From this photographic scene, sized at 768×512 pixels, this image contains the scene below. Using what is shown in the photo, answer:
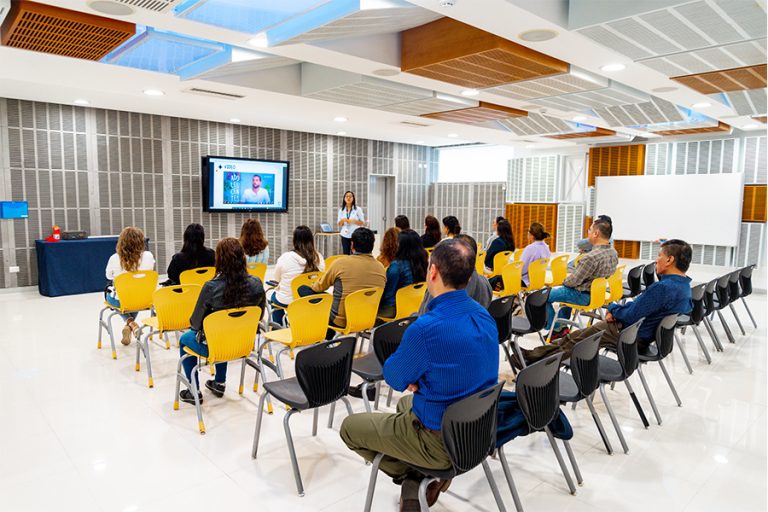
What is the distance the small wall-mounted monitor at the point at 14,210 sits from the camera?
26.8 ft

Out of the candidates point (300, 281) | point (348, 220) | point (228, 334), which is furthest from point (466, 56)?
point (348, 220)

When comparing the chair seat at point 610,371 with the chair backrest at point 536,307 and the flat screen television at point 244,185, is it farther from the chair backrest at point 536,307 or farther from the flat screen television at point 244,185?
the flat screen television at point 244,185

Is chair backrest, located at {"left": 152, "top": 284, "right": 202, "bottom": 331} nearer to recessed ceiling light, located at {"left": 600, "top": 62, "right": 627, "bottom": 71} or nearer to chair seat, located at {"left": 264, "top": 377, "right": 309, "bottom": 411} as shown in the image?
chair seat, located at {"left": 264, "top": 377, "right": 309, "bottom": 411}

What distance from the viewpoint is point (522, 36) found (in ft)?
14.0

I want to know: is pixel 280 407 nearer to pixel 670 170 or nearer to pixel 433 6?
pixel 433 6

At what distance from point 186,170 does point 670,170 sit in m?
10.2

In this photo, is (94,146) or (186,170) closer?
(94,146)

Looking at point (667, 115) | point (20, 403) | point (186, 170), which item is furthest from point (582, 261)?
point (186, 170)

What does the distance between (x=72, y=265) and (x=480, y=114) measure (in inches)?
281

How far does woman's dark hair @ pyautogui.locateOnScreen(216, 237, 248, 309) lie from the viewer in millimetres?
3732

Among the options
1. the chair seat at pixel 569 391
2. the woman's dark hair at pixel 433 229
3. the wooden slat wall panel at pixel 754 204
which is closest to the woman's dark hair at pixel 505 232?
the woman's dark hair at pixel 433 229

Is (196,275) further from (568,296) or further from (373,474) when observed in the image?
(568,296)

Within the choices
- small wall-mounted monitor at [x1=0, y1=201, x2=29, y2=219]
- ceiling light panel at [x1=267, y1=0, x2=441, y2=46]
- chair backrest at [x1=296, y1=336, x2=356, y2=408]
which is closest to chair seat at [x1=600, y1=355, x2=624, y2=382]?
chair backrest at [x1=296, y1=336, x2=356, y2=408]

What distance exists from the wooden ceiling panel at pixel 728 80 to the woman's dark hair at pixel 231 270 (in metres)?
4.96
